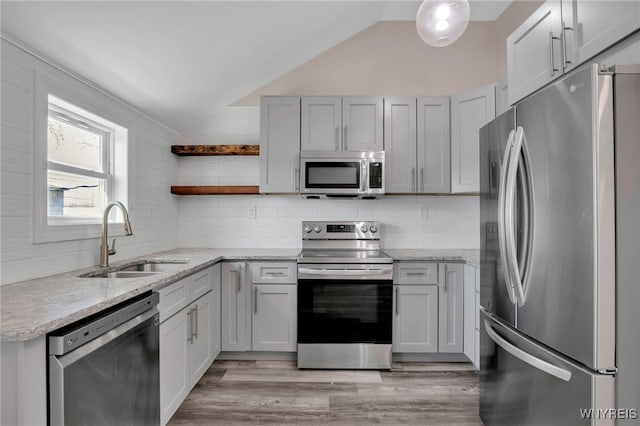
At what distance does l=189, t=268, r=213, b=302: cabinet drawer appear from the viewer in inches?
85.8

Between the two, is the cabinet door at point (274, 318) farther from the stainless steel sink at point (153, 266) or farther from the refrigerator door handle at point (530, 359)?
the refrigerator door handle at point (530, 359)

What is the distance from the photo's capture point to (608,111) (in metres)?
1.09

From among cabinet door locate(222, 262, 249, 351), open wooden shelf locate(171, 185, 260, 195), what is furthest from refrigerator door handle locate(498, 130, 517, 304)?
open wooden shelf locate(171, 185, 260, 195)

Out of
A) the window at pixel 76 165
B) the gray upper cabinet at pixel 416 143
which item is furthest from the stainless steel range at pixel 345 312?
the window at pixel 76 165

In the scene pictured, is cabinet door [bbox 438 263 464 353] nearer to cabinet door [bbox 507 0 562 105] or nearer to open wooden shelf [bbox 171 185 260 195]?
cabinet door [bbox 507 0 562 105]

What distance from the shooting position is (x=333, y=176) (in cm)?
285

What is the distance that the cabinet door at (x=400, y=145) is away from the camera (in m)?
2.94

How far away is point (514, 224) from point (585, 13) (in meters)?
0.92

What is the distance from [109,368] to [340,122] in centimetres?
243

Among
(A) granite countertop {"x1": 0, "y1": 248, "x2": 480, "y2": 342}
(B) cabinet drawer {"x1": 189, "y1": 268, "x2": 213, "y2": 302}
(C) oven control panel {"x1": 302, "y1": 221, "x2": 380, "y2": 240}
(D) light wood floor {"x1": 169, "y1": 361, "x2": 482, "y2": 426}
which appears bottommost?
(D) light wood floor {"x1": 169, "y1": 361, "x2": 482, "y2": 426}

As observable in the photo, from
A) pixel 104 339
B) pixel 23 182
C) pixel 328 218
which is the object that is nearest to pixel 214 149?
pixel 328 218

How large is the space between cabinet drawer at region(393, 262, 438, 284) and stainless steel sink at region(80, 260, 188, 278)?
168 centimetres

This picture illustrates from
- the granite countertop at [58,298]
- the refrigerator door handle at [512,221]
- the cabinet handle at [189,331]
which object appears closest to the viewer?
the granite countertop at [58,298]

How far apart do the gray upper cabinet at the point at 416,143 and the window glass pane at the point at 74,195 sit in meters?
2.31
